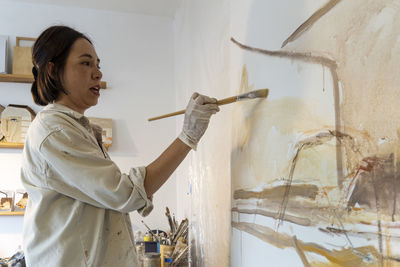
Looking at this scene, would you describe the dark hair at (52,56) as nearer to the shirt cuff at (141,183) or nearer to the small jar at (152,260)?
the shirt cuff at (141,183)

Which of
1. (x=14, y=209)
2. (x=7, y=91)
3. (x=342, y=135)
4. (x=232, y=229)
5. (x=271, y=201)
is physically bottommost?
(x=14, y=209)

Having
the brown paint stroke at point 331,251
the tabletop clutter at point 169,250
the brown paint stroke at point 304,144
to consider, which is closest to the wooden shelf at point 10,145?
the tabletop clutter at point 169,250

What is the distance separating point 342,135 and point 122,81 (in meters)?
2.35

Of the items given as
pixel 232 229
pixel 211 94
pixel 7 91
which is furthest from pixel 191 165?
pixel 7 91

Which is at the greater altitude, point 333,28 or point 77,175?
point 333,28

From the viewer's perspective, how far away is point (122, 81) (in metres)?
2.67

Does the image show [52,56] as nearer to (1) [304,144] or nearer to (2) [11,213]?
(1) [304,144]

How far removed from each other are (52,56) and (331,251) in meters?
0.91

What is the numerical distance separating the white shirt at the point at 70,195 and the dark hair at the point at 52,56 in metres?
0.11

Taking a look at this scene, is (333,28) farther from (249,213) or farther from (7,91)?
(7,91)

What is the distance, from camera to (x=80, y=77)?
105 centimetres

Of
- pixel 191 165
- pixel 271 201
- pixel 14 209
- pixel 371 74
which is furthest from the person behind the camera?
pixel 14 209

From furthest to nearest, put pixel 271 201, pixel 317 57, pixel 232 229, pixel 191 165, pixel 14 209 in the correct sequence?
pixel 14 209, pixel 191 165, pixel 232 229, pixel 271 201, pixel 317 57

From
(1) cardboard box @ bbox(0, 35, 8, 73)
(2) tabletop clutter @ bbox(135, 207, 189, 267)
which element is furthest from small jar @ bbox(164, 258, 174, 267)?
(1) cardboard box @ bbox(0, 35, 8, 73)
